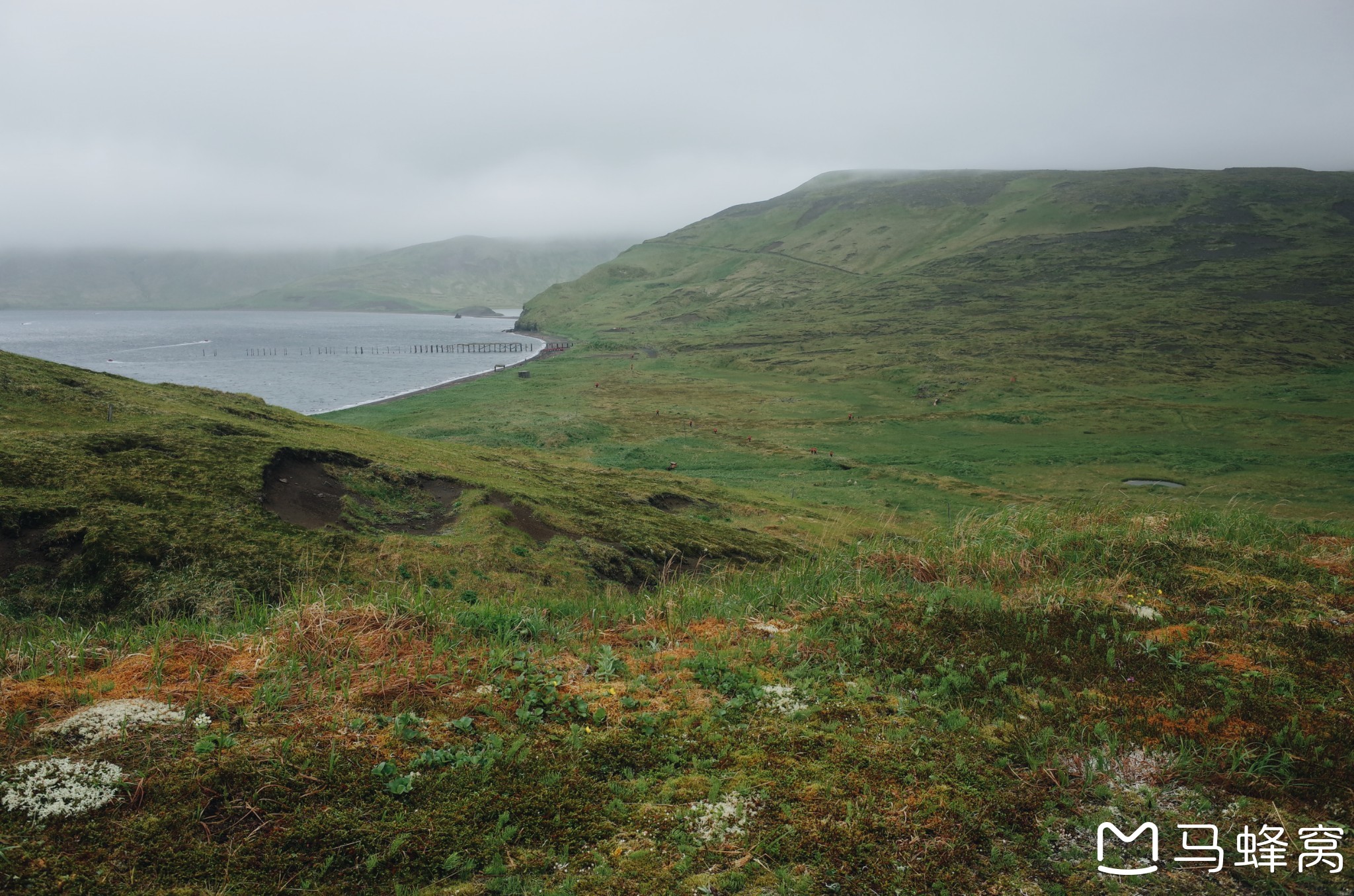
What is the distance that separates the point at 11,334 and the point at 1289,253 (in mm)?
281849

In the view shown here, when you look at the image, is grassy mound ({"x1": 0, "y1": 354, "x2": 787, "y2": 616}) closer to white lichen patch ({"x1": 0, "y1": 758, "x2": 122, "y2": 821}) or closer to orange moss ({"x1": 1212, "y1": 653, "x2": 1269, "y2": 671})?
white lichen patch ({"x1": 0, "y1": 758, "x2": 122, "y2": 821})

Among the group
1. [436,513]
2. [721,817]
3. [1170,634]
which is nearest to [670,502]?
[436,513]

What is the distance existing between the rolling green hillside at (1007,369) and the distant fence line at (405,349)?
14.3 meters

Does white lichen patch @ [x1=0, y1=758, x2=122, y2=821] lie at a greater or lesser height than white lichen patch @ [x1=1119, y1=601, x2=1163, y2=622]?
greater

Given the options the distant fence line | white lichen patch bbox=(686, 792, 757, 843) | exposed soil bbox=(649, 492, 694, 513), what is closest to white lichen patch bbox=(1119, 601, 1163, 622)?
white lichen patch bbox=(686, 792, 757, 843)

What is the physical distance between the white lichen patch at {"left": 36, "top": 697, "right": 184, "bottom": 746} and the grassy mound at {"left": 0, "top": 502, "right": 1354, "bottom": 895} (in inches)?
2.9

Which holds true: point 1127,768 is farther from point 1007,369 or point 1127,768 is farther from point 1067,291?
point 1067,291

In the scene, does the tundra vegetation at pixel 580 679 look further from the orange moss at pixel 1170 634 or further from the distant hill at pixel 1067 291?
the distant hill at pixel 1067 291

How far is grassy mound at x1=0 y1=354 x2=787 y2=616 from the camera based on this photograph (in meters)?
7.94

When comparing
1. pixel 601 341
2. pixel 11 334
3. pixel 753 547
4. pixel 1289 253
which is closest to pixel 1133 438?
pixel 753 547

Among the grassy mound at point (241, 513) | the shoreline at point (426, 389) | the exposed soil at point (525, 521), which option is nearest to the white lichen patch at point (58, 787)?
the grassy mound at point (241, 513)

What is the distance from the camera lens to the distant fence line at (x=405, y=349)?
138 metres

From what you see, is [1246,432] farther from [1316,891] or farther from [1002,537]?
[1316,891]

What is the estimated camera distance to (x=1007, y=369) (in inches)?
3044
